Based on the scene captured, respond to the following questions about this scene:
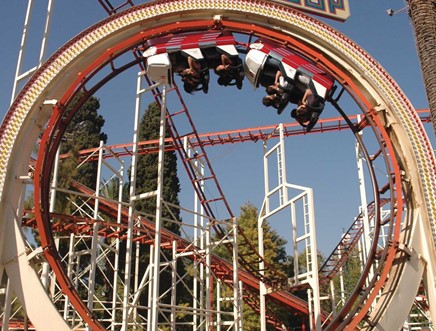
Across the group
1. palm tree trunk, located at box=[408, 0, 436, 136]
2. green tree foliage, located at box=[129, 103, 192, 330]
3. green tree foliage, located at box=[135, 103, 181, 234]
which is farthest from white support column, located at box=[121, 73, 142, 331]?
green tree foliage, located at box=[135, 103, 181, 234]

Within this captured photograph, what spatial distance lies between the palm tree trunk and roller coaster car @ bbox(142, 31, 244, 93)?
276 centimetres

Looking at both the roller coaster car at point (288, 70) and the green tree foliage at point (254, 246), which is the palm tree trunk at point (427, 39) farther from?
the green tree foliage at point (254, 246)

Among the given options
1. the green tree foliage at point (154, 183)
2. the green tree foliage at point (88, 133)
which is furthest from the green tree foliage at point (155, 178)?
the green tree foliage at point (88, 133)

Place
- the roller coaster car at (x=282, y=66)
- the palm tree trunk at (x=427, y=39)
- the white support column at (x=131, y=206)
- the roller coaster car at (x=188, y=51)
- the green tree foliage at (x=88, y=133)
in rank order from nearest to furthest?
the roller coaster car at (x=282, y=66) < the roller coaster car at (x=188, y=51) < the palm tree trunk at (x=427, y=39) < the white support column at (x=131, y=206) < the green tree foliage at (x=88, y=133)

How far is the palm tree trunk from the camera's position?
7426 mm

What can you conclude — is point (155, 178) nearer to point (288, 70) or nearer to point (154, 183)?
point (154, 183)

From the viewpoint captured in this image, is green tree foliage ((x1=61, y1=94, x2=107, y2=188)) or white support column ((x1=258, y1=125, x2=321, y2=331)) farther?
green tree foliage ((x1=61, y1=94, x2=107, y2=188))

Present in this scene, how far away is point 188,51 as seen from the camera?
7309mm

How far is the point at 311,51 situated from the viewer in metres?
7.26

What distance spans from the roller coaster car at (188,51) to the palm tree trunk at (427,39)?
2758mm

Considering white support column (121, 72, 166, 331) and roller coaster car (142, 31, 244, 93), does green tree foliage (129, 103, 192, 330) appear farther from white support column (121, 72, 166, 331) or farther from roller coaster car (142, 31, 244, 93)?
roller coaster car (142, 31, 244, 93)

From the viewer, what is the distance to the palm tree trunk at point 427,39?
7.43 meters

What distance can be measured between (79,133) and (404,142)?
22.2 meters

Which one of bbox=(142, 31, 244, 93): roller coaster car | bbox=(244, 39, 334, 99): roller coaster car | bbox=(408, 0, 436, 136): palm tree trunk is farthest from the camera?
bbox=(408, 0, 436, 136): palm tree trunk
